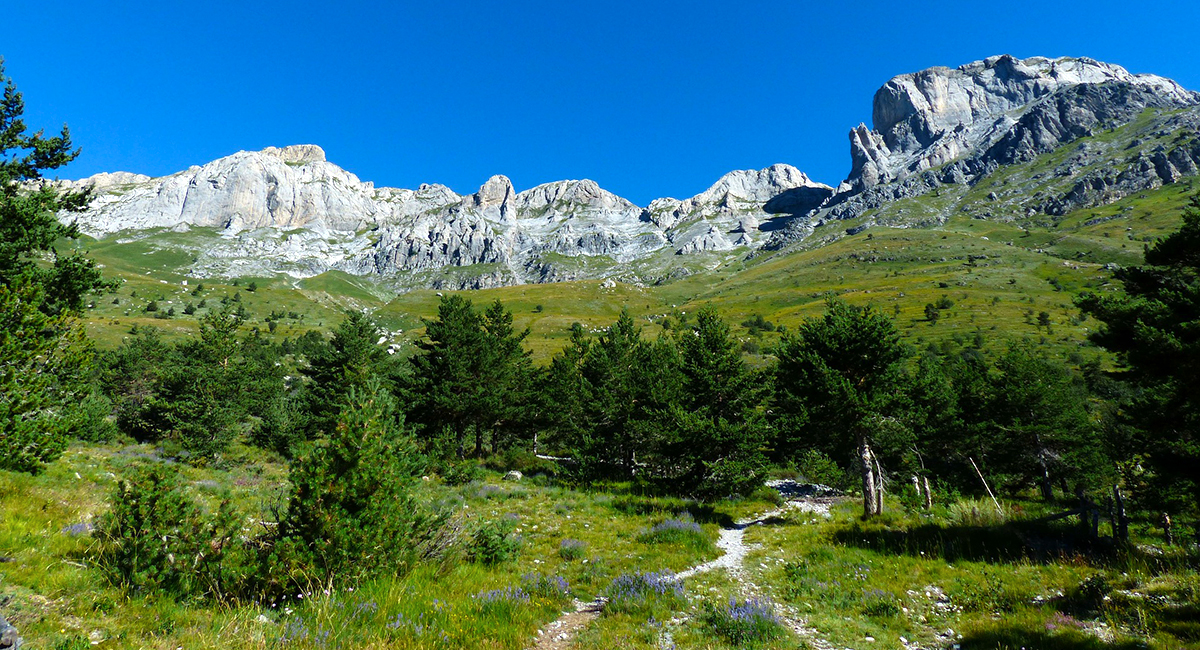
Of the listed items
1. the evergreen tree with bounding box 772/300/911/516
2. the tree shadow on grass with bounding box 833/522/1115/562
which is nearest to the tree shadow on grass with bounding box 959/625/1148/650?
the tree shadow on grass with bounding box 833/522/1115/562

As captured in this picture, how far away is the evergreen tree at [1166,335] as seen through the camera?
1120 cm

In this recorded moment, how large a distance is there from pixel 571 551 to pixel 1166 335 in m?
16.1

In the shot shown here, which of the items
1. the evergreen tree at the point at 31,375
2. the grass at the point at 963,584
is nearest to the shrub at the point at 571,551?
the grass at the point at 963,584

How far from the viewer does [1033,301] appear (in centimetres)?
14838

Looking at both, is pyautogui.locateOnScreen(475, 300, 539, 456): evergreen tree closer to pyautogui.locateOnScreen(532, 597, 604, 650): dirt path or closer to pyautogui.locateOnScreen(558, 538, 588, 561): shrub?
pyautogui.locateOnScreen(558, 538, 588, 561): shrub

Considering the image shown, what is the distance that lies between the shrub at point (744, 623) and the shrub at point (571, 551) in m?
5.43

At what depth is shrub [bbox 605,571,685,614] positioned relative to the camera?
961cm

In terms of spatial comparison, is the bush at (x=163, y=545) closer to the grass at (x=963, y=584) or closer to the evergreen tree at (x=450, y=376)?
the grass at (x=963, y=584)

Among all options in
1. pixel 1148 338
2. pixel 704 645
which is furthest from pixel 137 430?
pixel 1148 338

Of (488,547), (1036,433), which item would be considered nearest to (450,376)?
(488,547)

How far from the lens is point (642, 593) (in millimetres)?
10312

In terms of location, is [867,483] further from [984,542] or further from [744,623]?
[744,623]

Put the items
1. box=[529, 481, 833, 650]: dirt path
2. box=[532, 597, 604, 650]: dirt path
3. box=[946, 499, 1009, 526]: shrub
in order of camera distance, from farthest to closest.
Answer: box=[946, 499, 1009, 526]: shrub → box=[529, 481, 833, 650]: dirt path → box=[532, 597, 604, 650]: dirt path

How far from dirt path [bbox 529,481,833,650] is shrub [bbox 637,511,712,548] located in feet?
2.55
